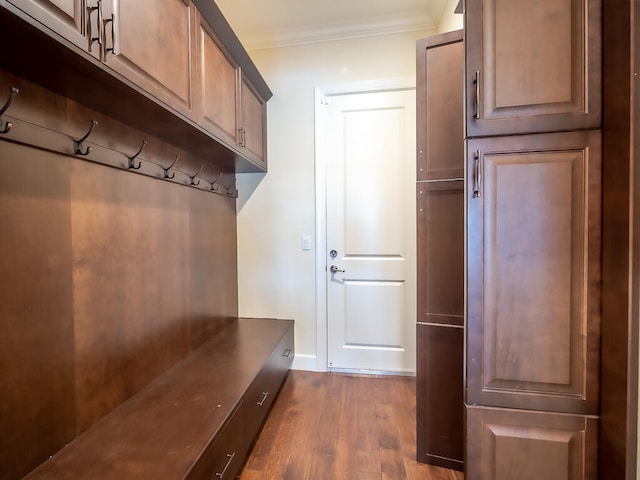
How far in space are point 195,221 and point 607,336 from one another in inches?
82.1

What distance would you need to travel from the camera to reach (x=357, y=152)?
8.48ft

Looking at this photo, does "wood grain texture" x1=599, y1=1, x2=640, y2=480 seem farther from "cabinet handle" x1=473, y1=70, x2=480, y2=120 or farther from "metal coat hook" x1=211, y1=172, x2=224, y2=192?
"metal coat hook" x1=211, y1=172, x2=224, y2=192

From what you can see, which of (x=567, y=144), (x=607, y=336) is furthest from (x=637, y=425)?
(x=567, y=144)

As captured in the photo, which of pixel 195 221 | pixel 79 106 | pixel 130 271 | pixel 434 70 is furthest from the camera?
pixel 195 221

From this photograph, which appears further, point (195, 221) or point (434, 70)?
point (195, 221)

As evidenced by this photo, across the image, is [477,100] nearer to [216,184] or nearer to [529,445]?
[529,445]

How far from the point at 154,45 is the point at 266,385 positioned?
5.88ft

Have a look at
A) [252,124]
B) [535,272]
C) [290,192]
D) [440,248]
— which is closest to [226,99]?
[252,124]

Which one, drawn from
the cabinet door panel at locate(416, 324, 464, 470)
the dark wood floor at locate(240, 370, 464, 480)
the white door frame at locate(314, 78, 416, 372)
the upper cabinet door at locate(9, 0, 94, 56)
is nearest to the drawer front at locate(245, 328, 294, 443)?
the dark wood floor at locate(240, 370, 464, 480)

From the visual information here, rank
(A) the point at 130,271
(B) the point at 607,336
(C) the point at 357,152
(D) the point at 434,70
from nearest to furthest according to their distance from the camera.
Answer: (B) the point at 607,336 < (A) the point at 130,271 < (D) the point at 434,70 < (C) the point at 357,152

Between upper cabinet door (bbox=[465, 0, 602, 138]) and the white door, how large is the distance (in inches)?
54.4

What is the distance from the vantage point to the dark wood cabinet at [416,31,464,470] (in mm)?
1551

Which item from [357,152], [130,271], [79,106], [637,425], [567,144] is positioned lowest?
[637,425]

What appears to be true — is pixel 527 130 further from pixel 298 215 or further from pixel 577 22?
pixel 298 215
